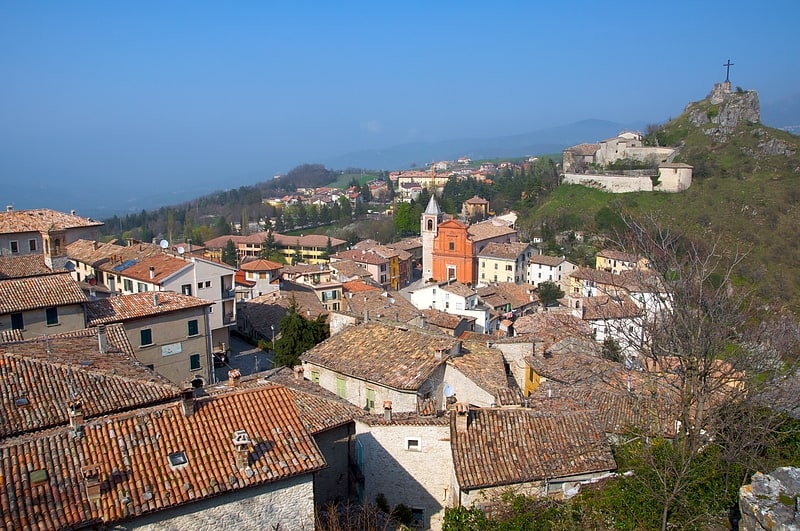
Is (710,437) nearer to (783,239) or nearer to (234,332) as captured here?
(234,332)

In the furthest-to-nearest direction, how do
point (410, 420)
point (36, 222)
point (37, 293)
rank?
point (36, 222), point (37, 293), point (410, 420)

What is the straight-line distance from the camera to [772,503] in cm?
655

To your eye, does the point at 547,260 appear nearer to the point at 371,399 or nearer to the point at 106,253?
the point at 106,253

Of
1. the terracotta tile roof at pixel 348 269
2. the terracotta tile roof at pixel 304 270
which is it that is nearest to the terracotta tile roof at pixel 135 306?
the terracotta tile roof at pixel 304 270

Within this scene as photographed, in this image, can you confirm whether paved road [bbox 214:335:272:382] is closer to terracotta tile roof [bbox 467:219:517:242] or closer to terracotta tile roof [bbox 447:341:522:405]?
terracotta tile roof [bbox 447:341:522:405]

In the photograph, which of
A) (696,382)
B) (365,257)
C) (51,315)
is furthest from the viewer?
(365,257)

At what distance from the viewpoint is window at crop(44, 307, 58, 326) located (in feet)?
67.9

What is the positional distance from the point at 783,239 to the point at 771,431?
165ft

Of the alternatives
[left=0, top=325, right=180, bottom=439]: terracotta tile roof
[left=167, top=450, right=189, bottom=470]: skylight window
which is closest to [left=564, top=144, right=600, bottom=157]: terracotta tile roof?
[left=0, top=325, right=180, bottom=439]: terracotta tile roof

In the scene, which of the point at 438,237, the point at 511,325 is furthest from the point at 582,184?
the point at 511,325

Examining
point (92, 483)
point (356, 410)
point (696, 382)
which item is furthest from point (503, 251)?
point (92, 483)

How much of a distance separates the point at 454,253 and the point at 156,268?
3846cm

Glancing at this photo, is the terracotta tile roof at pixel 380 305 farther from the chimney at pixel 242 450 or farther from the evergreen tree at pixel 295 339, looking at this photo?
the chimney at pixel 242 450

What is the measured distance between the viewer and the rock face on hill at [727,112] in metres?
84.5
